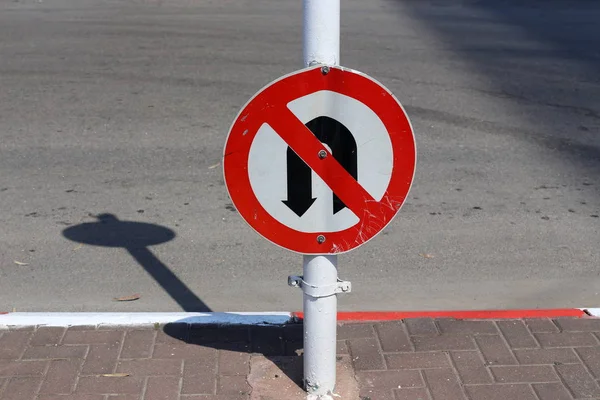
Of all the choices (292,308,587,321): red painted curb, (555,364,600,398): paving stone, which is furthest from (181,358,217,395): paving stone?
(555,364,600,398): paving stone

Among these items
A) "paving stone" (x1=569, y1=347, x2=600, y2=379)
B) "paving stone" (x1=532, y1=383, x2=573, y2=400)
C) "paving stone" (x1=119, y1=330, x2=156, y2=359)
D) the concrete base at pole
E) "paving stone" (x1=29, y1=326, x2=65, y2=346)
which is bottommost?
"paving stone" (x1=569, y1=347, x2=600, y2=379)

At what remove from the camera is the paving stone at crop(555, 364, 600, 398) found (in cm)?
395

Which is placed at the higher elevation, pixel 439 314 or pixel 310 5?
pixel 310 5

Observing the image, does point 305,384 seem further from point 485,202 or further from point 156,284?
point 485,202

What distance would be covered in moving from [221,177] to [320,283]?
3.67m

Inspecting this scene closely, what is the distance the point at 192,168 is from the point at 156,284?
87.0 inches

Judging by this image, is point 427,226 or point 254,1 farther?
point 254,1

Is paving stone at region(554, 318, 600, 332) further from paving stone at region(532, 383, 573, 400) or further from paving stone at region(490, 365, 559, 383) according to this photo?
paving stone at region(532, 383, 573, 400)

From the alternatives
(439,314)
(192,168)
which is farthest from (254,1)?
(439,314)

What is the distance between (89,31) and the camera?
46.7 feet

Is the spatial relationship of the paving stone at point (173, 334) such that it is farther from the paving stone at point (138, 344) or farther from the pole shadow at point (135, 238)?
the pole shadow at point (135, 238)

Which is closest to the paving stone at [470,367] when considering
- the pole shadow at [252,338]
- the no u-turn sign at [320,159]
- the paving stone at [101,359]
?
the pole shadow at [252,338]

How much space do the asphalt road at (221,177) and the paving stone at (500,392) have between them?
1163 mm

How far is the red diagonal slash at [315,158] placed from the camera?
341 cm
